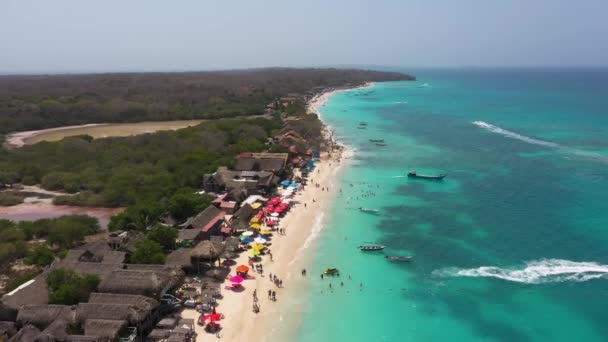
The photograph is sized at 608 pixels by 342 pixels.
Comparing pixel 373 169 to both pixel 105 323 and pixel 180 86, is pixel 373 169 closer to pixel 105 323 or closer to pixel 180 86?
pixel 105 323

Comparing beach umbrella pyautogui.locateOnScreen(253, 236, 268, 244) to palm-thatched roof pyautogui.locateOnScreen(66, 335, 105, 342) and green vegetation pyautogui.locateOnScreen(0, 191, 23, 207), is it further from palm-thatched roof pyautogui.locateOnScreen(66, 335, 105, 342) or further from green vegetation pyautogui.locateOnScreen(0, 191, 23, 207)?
green vegetation pyautogui.locateOnScreen(0, 191, 23, 207)

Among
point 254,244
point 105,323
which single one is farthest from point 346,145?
point 105,323

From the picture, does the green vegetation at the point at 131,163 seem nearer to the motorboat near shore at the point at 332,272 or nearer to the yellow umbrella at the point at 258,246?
the yellow umbrella at the point at 258,246

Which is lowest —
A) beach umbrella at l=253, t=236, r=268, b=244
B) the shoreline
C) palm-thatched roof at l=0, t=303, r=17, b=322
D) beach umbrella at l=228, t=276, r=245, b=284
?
the shoreline

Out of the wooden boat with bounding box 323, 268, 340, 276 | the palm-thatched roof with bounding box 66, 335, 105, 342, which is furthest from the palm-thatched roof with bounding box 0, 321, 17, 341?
the wooden boat with bounding box 323, 268, 340, 276

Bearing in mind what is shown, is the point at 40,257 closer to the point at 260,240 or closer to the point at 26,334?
the point at 26,334

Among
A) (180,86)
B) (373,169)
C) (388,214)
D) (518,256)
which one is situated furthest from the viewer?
(180,86)

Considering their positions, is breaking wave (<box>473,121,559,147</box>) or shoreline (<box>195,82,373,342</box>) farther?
breaking wave (<box>473,121,559,147</box>)
